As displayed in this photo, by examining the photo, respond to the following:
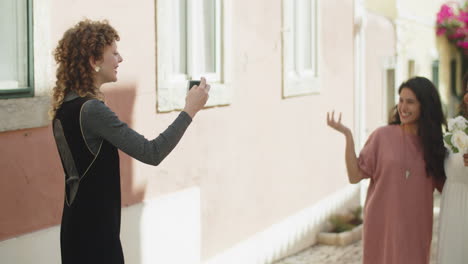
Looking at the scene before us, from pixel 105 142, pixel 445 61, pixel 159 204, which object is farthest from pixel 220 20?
pixel 445 61

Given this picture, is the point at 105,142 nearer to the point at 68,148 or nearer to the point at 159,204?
→ the point at 68,148

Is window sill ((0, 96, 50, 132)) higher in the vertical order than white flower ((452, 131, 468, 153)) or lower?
higher

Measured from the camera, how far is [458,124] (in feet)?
17.2

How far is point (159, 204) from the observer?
250 inches

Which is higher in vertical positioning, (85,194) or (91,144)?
(91,144)

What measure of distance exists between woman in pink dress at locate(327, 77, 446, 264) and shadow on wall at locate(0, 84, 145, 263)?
181 centimetres

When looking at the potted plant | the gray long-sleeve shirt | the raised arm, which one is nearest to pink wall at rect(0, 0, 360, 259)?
the potted plant

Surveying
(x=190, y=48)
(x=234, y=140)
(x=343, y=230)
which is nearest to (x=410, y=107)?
(x=190, y=48)

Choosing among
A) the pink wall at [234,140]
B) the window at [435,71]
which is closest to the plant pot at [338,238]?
the pink wall at [234,140]

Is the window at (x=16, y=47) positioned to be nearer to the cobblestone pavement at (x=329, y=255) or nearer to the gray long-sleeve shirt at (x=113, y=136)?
the gray long-sleeve shirt at (x=113, y=136)

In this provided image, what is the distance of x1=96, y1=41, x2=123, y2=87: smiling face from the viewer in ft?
12.5

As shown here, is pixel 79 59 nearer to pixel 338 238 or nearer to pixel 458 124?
pixel 458 124

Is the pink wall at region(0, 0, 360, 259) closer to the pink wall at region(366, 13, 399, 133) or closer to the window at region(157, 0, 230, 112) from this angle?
the window at region(157, 0, 230, 112)

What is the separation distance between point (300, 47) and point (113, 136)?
6583mm
